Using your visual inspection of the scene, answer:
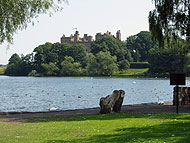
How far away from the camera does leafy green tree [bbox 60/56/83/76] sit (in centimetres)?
13525

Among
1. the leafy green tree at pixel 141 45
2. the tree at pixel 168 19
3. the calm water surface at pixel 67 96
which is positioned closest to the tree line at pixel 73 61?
the leafy green tree at pixel 141 45

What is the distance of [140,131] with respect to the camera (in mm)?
12820

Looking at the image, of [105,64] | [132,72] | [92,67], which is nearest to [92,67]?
[92,67]

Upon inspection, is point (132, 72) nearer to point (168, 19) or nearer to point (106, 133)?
point (168, 19)

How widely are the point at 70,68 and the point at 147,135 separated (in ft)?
410

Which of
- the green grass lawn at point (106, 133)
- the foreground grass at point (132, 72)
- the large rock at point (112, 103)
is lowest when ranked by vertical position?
the green grass lawn at point (106, 133)

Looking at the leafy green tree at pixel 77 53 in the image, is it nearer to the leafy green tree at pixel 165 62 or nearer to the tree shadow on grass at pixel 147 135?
the leafy green tree at pixel 165 62

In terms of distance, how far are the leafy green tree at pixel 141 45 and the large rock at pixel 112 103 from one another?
140m

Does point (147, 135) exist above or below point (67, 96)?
above

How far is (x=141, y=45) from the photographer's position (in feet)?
535

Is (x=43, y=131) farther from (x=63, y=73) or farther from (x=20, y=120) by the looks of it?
(x=63, y=73)

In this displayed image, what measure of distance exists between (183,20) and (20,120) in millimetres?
11197

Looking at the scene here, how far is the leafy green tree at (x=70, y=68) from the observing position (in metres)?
135

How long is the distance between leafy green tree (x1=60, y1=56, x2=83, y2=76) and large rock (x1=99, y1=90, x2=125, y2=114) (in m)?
114
